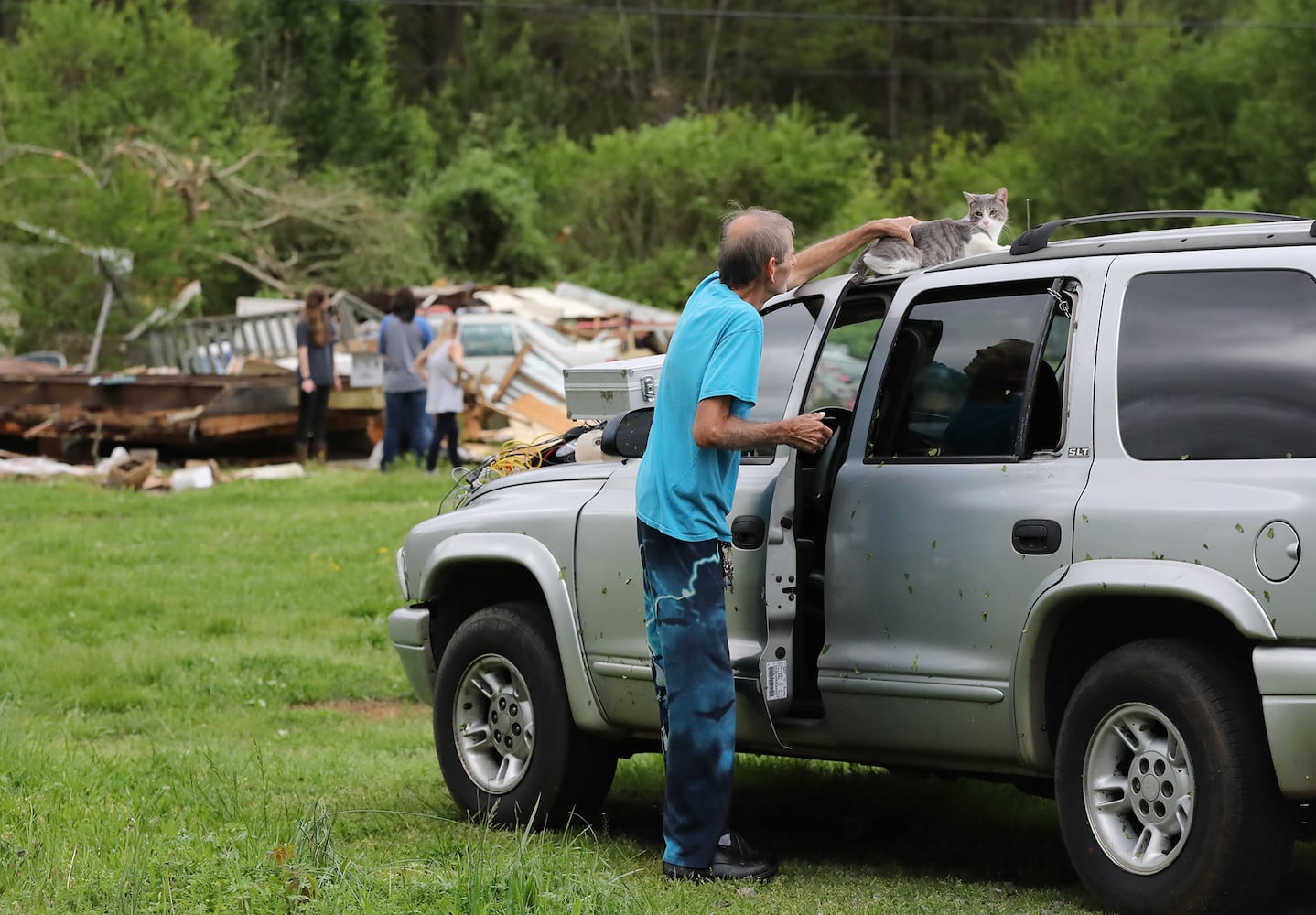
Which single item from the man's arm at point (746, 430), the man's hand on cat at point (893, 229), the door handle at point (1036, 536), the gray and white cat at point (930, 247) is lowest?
the door handle at point (1036, 536)

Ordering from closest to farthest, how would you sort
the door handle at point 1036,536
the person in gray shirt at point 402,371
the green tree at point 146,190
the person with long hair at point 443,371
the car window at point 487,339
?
the door handle at point 1036,536
the person in gray shirt at point 402,371
the person with long hair at point 443,371
the car window at point 487,339
the green tree at point 146,190

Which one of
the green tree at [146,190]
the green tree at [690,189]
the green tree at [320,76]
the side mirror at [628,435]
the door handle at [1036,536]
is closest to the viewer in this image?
the door handle at [1036,536]

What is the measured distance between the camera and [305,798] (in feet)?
21.8

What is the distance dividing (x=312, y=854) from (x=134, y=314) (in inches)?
909

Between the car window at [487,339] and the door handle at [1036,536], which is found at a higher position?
the door handle at [1036,536]

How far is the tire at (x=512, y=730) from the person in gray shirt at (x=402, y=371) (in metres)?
11.0

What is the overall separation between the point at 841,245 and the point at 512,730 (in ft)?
6.97

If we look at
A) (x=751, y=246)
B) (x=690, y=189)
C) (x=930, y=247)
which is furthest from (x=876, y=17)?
(x=751, y=246)

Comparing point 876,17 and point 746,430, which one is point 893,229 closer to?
point 746,430

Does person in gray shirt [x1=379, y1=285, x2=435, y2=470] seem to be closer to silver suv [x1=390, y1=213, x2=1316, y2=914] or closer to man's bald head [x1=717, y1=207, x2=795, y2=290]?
silver suv [x1=390, y1=213, x2=1316, y2=914]

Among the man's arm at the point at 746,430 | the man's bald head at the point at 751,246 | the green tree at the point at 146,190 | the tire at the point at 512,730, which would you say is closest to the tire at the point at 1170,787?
the man's arm at the point at 746,430

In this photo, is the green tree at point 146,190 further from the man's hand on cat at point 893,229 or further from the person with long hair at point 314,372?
the man's hand on cat at point 893,229

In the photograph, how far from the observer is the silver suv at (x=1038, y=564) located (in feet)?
14.1

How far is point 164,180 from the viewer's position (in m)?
29.2
